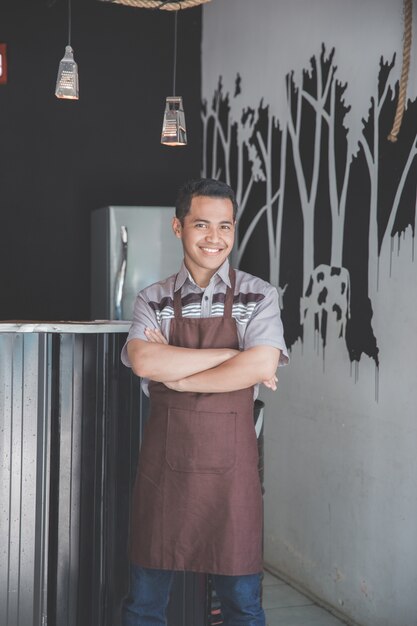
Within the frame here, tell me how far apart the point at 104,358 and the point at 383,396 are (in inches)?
48.0

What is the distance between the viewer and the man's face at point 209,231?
252 centimetres

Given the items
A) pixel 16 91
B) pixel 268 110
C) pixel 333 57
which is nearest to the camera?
pixel 333 57

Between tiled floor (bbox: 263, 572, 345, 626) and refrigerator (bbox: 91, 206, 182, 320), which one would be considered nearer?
tiled floor (bbox: 263, 572, 345, 626)

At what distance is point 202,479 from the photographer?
2455 mm

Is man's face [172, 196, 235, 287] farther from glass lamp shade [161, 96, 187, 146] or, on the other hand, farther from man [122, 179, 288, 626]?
glass lamp shade [161, 96, 187, 146]

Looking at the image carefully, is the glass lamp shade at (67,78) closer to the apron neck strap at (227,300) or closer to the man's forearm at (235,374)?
the apron neck strap at (227,300)

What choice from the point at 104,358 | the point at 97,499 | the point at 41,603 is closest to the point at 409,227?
the point at 104,358

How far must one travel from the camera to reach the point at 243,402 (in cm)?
252

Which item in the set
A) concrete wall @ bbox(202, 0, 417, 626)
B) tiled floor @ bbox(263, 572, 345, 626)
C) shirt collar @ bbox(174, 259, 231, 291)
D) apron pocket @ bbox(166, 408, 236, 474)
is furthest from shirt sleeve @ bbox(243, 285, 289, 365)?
tiled floor @ bbox(263, 572, 345, 626)

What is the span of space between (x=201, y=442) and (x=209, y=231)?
61 cm

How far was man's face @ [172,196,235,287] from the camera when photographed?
8.27 feet

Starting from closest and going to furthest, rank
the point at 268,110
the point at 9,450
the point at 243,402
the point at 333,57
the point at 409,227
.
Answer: the point at 243,402 → the point at 9,450 → the point at 409,227 → the point at 333,57 → the point at 268,110

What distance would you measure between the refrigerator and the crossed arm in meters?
2.48

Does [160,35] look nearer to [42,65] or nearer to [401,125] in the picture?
[42,65]
